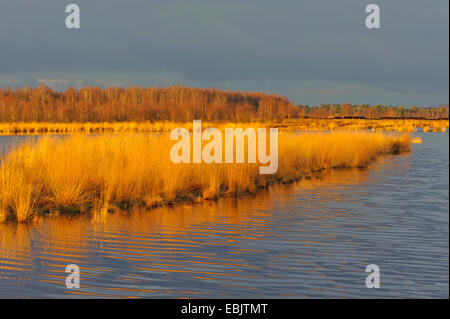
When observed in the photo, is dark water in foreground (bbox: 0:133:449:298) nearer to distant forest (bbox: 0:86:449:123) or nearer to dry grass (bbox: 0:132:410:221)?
dry grass (bbox: 0:132:410:221)

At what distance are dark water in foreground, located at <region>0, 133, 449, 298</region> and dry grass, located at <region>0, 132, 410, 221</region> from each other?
75 cm

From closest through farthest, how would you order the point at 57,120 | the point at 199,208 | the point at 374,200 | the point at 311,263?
the point at 311,263
the point at 199,208
the point at 374,200
the point at 57,120

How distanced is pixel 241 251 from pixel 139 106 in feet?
162

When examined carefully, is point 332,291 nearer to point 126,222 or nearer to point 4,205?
point 126,222

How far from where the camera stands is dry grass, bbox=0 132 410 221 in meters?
10.2

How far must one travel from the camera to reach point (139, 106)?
182 ft

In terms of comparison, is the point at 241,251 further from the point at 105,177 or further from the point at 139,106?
the point at 139,106

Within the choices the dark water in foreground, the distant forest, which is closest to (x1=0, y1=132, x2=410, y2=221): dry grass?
the dark water in foreground

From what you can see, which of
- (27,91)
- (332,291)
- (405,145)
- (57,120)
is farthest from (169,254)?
(27,91)

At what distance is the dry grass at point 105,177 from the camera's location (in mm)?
10234

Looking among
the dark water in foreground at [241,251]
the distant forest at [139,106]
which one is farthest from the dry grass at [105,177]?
the distant forest at [139,106]

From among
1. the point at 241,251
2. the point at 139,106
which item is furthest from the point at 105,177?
the point at 139,106
